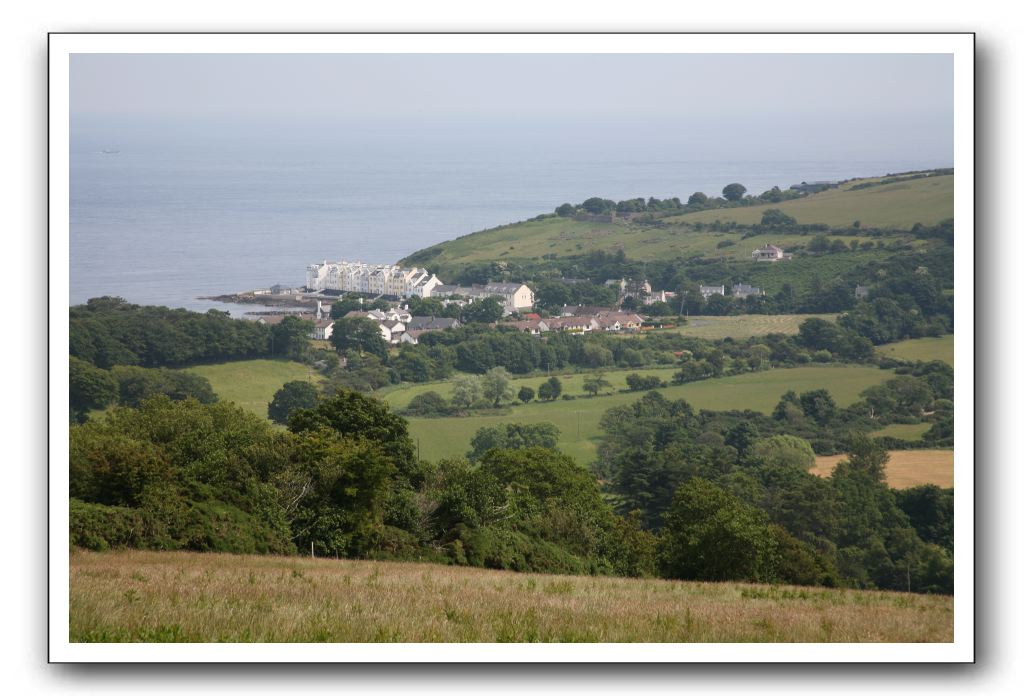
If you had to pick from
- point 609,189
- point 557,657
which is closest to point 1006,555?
point 557,657

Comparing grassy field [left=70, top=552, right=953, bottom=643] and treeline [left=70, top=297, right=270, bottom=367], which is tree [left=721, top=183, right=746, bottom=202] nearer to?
treeline [left=70, top=297, right=270, bottom=367]

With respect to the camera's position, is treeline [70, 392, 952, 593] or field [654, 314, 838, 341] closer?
treeline [70, 392, 952, 593]

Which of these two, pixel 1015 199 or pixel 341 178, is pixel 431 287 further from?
pixel 1015 199

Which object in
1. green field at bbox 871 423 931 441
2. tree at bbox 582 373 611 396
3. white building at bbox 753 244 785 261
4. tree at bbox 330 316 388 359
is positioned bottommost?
green field at bbox 871 423 931 441

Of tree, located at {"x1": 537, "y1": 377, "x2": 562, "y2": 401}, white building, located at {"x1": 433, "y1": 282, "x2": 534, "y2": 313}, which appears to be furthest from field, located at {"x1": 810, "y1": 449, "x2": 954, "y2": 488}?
white building, located at {"x1": 433, "y1": 282, "x2": 534, "y2": 313}

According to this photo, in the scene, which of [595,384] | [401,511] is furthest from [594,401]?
[401,511]

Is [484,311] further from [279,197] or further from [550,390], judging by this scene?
[279,197]

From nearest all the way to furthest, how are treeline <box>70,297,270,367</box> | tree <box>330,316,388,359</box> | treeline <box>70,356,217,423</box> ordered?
treeline <box>70,356,217,423</box>
treeline <box>70,297,270,367</box>
tree <box>330,316,388,359</box>

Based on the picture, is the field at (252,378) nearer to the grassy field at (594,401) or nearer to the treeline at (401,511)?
the treeline at (401,511)
